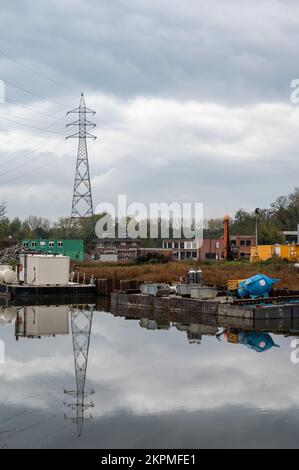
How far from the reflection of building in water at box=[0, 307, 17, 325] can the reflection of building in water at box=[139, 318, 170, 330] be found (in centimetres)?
875

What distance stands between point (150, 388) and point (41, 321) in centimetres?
2182

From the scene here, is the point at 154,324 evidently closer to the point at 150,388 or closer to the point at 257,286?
the point at 257,286

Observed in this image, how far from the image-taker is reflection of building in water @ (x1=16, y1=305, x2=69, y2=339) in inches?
1412

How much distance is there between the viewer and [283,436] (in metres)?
15.3

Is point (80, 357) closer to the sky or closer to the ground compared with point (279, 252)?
closer to the ground

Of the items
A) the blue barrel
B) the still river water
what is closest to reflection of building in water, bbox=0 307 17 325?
the still river water

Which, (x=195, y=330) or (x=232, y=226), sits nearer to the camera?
(x=195, y=330)

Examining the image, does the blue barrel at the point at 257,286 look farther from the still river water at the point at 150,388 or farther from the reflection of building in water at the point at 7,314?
the reflection of building in water at the point at 7,314

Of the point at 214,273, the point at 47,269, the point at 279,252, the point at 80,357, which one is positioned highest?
the point at 279,252

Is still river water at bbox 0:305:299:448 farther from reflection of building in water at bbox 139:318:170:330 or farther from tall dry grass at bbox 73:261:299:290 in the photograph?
tall dry grass at bbox 73:261:299:290

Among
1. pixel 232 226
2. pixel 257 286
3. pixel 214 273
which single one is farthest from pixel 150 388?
pixel 232 226

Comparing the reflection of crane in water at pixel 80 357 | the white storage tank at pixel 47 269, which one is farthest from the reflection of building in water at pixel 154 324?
the white storage tank at pixel 47 269

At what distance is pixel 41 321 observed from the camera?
135 feet

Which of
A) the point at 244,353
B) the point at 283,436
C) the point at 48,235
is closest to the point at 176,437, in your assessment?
the point at 283,436
